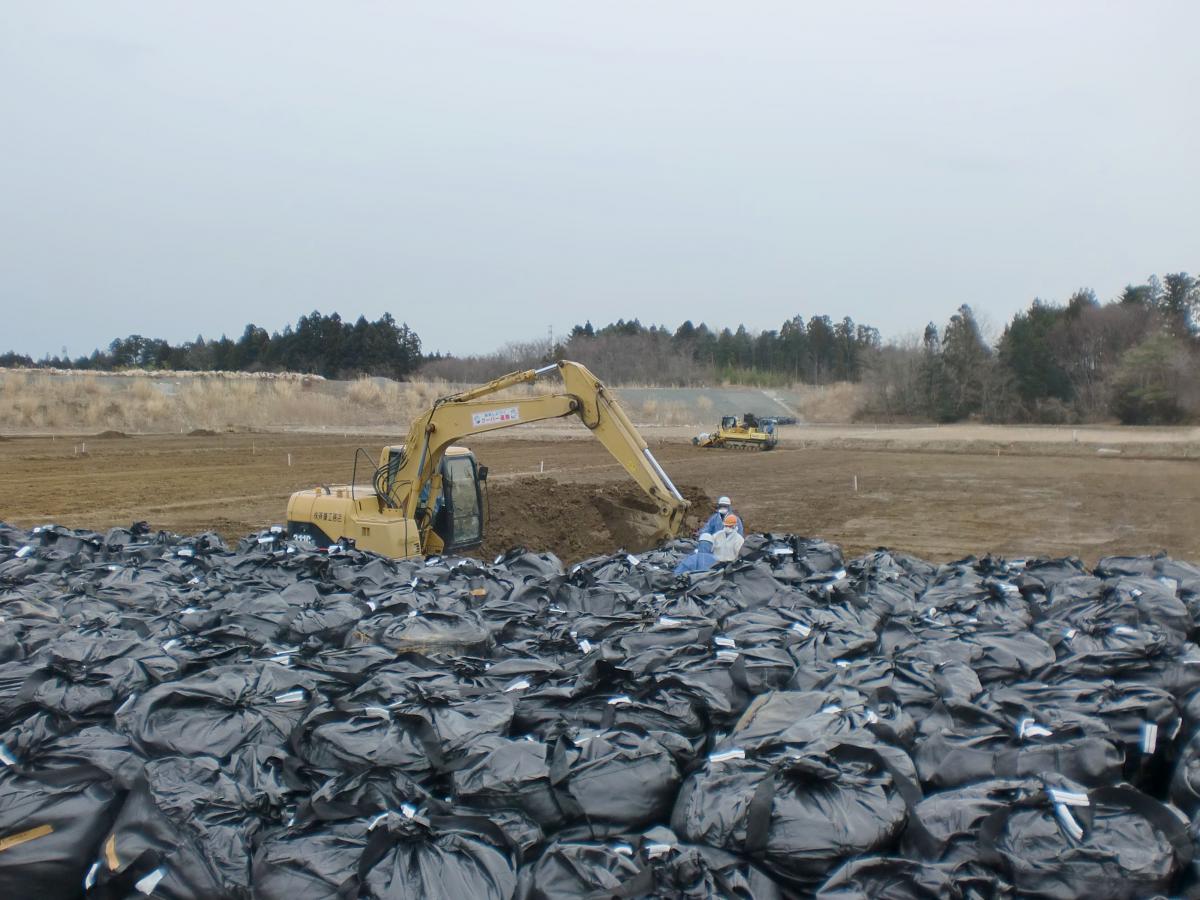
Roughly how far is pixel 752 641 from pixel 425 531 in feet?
20.0

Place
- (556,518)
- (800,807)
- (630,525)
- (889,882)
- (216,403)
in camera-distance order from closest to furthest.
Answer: (889,882) → (800,807) → (630,525) → (556,518) → (216,403)

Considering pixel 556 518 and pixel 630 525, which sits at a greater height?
pixel 630 525

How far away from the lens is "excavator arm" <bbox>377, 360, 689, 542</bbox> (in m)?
10.2

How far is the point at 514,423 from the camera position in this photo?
408 inches

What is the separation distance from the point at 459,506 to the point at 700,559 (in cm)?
357

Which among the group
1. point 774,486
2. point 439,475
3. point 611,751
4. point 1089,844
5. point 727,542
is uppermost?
point 439,475

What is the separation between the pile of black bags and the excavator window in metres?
4.49

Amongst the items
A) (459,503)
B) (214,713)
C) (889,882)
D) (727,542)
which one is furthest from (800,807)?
(459,503)

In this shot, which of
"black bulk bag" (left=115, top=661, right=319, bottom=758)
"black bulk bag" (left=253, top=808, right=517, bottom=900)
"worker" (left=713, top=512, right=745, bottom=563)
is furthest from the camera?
"worker" (left=713, top=512, right=745, bottom=563)

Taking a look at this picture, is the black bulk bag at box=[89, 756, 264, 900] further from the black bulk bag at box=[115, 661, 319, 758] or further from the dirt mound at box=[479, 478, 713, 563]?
the dirt mound at box=[479, 478, 713, 563]

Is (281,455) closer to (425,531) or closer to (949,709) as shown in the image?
(425,531)

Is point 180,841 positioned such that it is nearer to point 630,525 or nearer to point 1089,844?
point 1089,844

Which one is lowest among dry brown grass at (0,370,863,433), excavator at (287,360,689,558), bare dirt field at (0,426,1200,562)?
bare dirt field at (0,426,1200,562)

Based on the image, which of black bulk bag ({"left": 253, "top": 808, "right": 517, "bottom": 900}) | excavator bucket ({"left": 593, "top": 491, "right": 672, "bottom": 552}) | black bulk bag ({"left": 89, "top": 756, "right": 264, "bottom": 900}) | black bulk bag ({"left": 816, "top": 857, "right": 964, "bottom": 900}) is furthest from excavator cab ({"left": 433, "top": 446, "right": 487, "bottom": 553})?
black bulk bag ({"left": 816, "top": 857, "right": 964, "bottom": 900})
